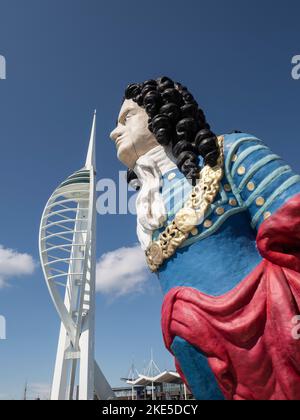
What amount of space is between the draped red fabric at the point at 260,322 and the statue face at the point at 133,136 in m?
1.93

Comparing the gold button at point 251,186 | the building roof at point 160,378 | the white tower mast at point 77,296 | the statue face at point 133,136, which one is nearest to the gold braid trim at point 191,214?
the gold button at point 251,186

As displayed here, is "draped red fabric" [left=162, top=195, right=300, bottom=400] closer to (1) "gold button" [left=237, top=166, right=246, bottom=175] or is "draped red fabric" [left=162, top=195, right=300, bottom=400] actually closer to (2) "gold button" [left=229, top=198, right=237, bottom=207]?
(2) "gold button" [left=229, top=198, right=237, bottom=207]

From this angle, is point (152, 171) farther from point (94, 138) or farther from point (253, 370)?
point (94, 138)

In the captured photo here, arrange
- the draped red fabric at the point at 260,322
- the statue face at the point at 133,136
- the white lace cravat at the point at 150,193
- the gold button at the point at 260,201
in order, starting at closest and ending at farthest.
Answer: the draped red fabric at the point at 260,322, the gold button at the point at 260,201, the white lace cravat at the point at 150,193, the statue face at the point at 133,136

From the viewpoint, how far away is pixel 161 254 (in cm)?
395

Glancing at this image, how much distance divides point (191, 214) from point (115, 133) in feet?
5.61

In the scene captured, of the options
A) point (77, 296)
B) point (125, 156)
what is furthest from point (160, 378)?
point (125, 156)

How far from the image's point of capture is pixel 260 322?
10.2 feet

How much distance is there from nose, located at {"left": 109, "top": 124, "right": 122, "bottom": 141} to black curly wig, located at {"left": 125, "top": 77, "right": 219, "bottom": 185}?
0.42m

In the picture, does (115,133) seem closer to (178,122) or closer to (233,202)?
(178,122)

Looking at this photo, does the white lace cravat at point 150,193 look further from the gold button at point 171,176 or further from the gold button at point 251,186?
the gold button at point 251,186

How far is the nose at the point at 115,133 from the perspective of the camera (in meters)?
4.86

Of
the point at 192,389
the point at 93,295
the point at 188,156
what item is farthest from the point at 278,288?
the point at 93,295
